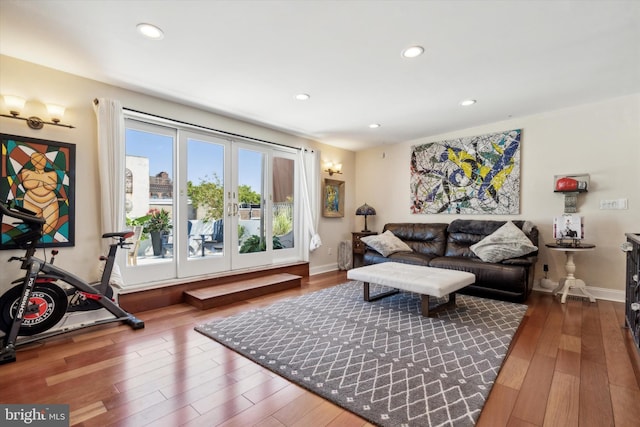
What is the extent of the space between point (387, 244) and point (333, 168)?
1926mm

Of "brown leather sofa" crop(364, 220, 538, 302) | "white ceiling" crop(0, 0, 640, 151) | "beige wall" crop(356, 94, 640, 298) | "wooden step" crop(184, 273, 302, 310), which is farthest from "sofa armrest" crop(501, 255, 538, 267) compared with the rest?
"wooden step" crop(184, 273, 302, 310)

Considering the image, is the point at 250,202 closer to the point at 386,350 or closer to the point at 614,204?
the point at 386,350

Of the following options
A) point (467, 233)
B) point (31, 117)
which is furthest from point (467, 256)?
point (31, 117)

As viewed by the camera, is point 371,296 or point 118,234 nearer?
point 118,234

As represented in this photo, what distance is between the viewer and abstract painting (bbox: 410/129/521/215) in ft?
14.1

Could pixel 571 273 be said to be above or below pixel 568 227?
below

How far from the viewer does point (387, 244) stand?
4.69 metres

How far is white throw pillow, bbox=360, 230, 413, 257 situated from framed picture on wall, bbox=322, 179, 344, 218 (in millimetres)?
1066

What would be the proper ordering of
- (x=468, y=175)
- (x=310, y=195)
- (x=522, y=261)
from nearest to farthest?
(x=522, y=261)
(x=468, y=175)
(x=310, y=195)

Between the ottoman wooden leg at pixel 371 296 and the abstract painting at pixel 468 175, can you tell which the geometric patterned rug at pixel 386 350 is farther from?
the abstract painting at pixel 468 175

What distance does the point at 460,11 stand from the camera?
6.50 feet

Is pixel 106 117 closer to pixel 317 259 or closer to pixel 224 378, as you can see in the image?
pixel 224 378

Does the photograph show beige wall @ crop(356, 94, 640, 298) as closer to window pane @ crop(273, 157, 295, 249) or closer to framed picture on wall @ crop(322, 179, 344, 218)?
framed picture on wall @ crop(322, 179, 344, 218)

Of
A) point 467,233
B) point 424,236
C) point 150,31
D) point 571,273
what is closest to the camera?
point 150,31
